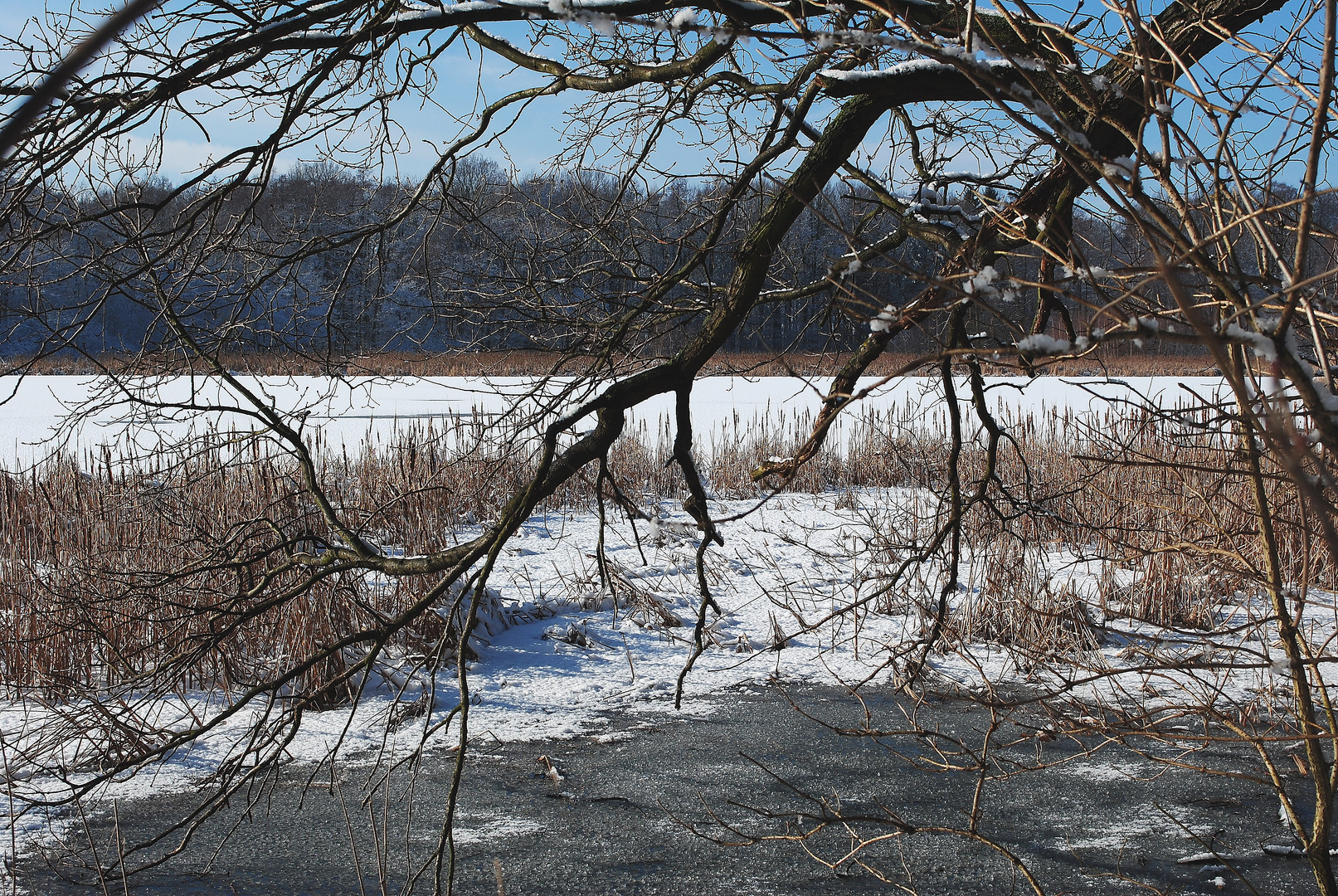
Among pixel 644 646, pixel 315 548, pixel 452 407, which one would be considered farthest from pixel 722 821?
pixel 452 407

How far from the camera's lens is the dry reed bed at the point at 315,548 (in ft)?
10.8

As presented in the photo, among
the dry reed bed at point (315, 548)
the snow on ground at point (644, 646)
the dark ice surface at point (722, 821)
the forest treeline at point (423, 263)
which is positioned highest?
the forest treeline at point (423, 263)

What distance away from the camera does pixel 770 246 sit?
274 centimetres

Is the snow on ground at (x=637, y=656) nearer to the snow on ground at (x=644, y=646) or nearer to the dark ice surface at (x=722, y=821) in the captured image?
the snow on ground at (x=644, y=646)

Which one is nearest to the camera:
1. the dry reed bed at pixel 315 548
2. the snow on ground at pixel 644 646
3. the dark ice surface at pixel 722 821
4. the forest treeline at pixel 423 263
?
the forest treeline at pixel 423 263

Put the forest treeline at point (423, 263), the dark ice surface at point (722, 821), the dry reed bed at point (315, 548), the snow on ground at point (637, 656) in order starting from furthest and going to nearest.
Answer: the snow on ground at point (637, 656) → the dry reed bed at point (315, 548) → the dark ice surface at point (722, 821) → the forest treeline at point (423, 263)

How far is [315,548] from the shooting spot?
3141 mm

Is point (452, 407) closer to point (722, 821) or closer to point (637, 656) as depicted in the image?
point (637, 656)

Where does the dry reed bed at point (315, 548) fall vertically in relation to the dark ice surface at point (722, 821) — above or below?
above

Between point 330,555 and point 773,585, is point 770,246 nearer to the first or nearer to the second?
point 330,555

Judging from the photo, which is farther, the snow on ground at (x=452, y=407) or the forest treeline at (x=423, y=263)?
the snow on ground at (x=452, y=407)


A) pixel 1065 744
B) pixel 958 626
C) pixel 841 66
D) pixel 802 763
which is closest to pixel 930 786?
pixel 802 763

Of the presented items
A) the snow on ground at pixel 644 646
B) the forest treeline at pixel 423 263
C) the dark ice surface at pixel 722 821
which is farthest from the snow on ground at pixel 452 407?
the dark ice surface at pixel 722 821

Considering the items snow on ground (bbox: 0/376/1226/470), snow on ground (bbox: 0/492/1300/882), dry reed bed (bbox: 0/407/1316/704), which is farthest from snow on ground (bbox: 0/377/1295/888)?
snow on ground (bbox: 0/376/1226/470)
